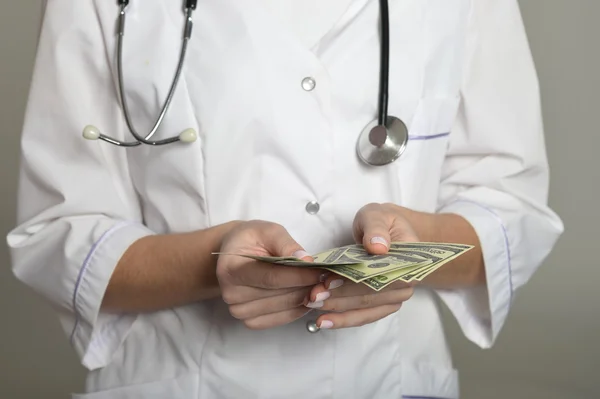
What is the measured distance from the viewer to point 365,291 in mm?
879

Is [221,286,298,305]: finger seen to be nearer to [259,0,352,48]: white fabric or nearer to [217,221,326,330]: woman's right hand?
[217,221,326,330]: woman's right hand

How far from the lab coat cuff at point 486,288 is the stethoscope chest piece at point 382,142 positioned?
0.51 ft

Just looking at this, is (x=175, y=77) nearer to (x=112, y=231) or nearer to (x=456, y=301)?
(x=112, y=231)

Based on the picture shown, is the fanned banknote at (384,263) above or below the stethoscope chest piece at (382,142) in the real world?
below

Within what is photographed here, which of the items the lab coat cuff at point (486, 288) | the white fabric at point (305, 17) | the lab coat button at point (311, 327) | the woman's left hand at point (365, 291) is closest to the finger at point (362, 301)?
the woman's left hand at point (365, 291)

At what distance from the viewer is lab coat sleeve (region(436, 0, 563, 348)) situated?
1114 millimetres

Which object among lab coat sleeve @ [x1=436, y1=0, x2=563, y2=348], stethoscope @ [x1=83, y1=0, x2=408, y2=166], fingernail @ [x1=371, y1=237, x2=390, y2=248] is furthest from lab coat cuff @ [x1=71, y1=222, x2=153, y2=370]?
lab coat sleeve @ [x1=436, y1=0, x2=563, y2=348]

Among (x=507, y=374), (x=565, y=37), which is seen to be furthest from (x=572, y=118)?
(x=507, y=374)

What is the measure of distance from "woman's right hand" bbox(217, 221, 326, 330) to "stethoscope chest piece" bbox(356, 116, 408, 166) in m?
0.18

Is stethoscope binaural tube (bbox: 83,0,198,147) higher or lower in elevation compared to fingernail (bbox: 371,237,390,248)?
higher

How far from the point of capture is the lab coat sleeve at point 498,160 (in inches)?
43.9

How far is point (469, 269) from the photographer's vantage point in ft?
3.58

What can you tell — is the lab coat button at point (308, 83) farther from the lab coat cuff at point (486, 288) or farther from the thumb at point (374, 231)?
the lab coat cuff at point (486, 288)

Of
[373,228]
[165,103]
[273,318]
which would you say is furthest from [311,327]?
[165,103]
